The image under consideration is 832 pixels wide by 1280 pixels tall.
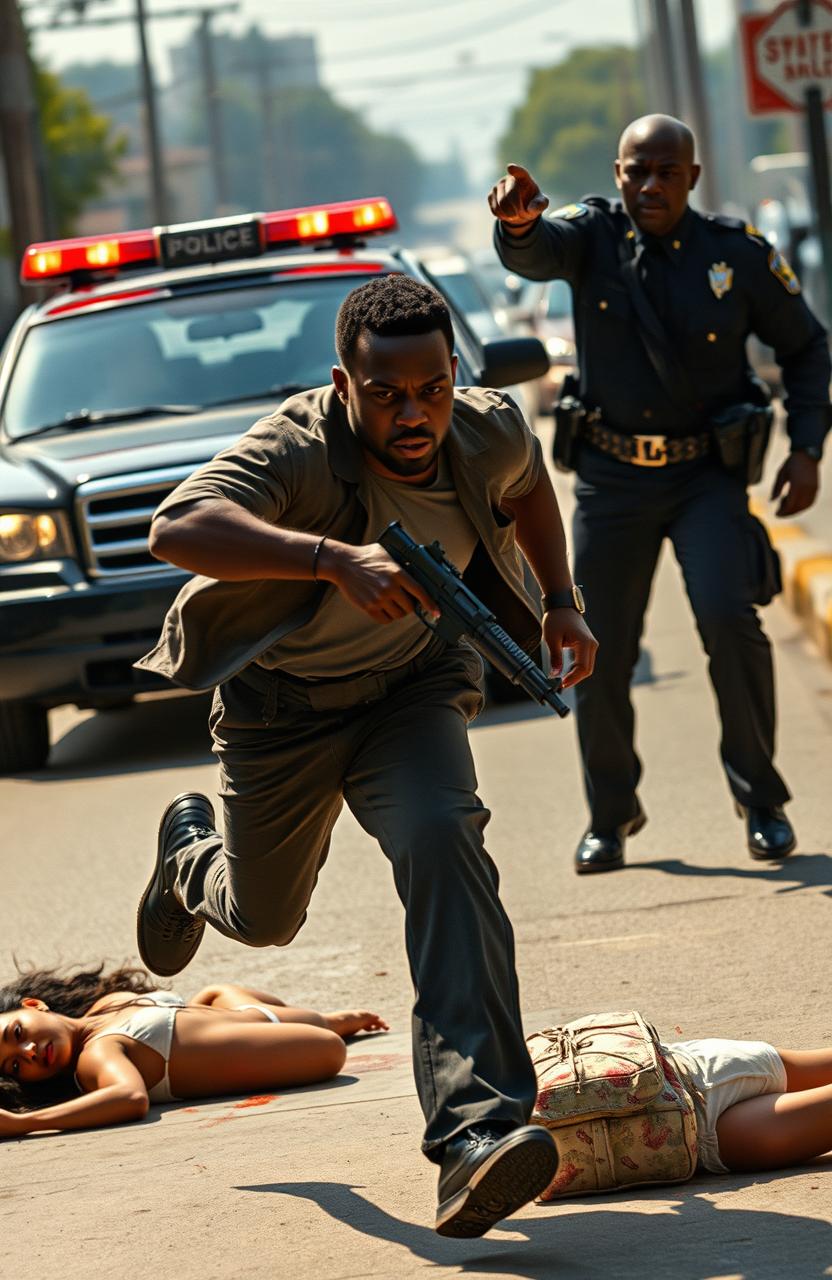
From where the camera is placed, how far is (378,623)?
4129 millimetres

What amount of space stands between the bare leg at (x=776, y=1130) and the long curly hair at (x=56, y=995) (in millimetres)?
1647

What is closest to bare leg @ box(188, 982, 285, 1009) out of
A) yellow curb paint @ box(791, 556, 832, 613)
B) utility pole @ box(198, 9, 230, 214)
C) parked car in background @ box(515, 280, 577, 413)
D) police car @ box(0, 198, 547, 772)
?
police car @ box(0, 198, 547, 772)

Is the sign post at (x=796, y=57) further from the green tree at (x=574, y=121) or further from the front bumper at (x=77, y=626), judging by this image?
the green tree at (x=574, y=121)

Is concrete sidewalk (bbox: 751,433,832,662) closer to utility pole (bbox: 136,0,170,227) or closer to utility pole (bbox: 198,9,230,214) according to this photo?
utility pole (bbox: 136,0,170,227)

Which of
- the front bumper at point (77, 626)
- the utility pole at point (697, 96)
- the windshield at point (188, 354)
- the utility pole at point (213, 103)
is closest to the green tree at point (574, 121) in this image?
the utility pole at point (213, 103)

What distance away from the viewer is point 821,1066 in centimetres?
421

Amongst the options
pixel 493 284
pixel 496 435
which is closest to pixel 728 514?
pixel 496 435

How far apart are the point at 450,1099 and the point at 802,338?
11.5ft

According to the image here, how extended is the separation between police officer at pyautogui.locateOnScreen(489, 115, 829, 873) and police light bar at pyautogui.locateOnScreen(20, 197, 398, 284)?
3531mm

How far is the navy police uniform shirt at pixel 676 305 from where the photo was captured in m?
6.46

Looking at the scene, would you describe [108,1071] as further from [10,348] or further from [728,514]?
[10,348]

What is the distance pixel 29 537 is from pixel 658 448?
332 cm

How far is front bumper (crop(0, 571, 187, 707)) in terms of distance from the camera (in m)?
8.89

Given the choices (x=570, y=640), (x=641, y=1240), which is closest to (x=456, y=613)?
(x=570, y=640)
